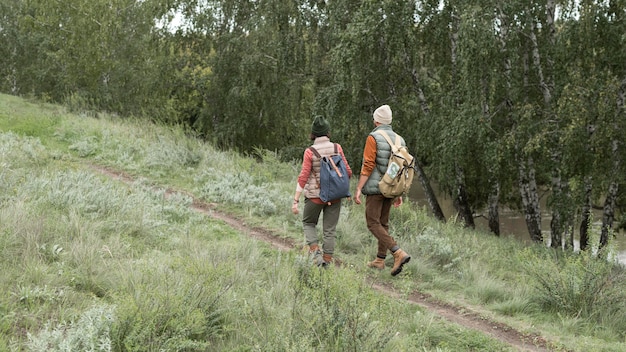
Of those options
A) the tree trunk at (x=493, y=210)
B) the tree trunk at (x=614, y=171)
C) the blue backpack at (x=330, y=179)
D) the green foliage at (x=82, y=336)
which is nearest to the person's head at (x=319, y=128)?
the blue backpack at (x=330, y=179)

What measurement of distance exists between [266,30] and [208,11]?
3.61 meters

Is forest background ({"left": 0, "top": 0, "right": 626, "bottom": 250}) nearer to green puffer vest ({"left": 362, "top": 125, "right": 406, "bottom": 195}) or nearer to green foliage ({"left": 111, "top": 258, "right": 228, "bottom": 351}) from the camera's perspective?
green puffer vest ({"left": 362, "top": 125, "right": 406, "bottom": 195})

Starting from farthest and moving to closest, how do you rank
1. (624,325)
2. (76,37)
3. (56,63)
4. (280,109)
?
(56,63), (76,37), (280,109), (624,325)

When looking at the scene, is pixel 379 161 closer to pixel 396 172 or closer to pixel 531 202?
pixel 396 172

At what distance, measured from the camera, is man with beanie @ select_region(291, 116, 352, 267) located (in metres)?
6.13

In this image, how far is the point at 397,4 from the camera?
A: 12430 millimetres

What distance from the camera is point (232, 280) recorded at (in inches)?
196

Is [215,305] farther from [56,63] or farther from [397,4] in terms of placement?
[56,63]

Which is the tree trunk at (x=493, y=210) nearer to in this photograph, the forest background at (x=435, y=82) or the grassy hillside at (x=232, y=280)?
the forest background at (x=435, y=82)

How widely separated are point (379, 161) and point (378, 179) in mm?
213

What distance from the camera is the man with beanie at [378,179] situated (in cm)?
636

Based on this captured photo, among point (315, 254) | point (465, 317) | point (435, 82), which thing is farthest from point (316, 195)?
point (435, 82)

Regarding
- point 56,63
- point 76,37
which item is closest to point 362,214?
point 76,37

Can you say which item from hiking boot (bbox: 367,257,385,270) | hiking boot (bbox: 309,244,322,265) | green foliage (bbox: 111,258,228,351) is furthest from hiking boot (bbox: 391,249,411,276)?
green foliage (bbox: 111,258,228,351)
